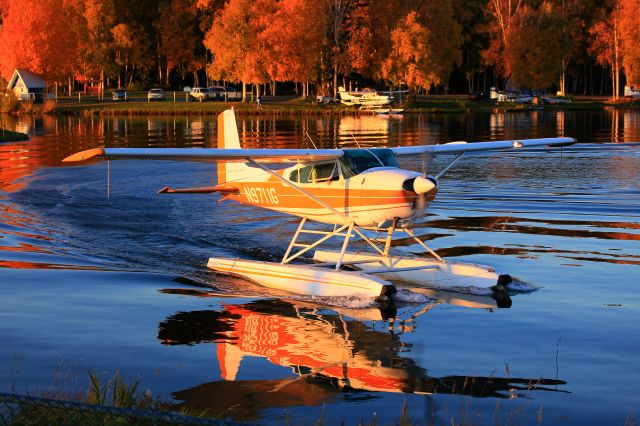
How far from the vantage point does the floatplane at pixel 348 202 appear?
13734 mm

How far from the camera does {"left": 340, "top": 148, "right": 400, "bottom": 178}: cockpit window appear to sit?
14.7 metres

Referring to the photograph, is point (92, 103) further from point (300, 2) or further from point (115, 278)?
point (115, 278)

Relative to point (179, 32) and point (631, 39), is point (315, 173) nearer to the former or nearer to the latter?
point (631, 39)

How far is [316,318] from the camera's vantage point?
13.0 meters

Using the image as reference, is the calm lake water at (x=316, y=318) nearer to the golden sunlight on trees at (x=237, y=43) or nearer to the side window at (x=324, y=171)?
the side window at (x=324, y=171)

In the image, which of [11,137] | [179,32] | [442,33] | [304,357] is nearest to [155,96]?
[179,32]

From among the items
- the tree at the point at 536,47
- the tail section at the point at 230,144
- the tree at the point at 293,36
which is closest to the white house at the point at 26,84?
the tree at the point at 293,36

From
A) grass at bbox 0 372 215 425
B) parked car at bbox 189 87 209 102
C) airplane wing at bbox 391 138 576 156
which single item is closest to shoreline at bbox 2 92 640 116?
parked car at bbox 189 87 209 102

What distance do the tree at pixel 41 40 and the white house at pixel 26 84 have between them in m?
0.92

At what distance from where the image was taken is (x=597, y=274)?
50.1 feet

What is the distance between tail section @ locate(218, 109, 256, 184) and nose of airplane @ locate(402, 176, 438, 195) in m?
4.20

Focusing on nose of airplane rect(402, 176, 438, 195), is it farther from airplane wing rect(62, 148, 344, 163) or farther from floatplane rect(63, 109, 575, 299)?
airplane wing rect(62, 148, 344, 163)

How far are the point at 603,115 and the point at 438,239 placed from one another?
5985cm

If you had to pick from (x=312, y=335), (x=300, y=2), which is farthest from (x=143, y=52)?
(x=312, y=335)
